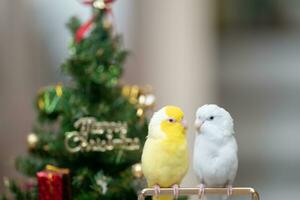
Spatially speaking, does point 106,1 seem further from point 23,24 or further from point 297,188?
point 297,188

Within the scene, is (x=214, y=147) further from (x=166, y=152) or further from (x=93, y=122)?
(x=93, y=122)

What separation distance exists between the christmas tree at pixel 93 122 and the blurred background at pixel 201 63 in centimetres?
55

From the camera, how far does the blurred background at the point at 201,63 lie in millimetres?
1581

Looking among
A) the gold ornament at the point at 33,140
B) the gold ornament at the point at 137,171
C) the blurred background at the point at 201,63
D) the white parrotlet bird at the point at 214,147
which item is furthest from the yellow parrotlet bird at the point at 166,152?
the blurred background at the point at 201,63

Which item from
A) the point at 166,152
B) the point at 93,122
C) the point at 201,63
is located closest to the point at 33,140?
the point at 93,122

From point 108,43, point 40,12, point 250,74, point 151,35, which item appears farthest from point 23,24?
point 108,43

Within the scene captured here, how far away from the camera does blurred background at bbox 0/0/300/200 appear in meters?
1.58

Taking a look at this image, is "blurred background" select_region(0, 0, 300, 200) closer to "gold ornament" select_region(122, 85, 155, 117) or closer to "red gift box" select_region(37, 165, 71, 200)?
"gold ornament" select_region(122, 85, 155, 117)

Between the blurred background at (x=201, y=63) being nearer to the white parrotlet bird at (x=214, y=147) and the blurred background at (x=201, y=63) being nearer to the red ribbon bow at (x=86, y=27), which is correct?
the red ribbon bow at (x=86, y=27)

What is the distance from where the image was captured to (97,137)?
2.87ft

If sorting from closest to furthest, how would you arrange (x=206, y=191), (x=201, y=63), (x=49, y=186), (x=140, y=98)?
(x=206, y=191) < (x=49, y=186) < (x=140, y=98) < (x=201, y=63)

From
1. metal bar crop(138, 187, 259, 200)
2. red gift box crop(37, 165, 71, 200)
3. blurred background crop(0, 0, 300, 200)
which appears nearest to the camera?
metal bar crop(138, 187, 259, 200)

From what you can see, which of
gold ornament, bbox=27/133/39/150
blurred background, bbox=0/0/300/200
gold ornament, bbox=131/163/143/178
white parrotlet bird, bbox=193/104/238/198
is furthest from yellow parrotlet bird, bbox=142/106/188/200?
blurred background, bbox=0/0/300/200

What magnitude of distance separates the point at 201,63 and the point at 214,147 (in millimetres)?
1057
